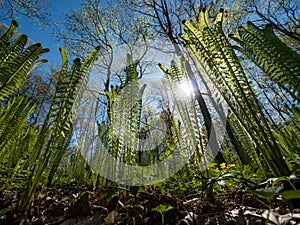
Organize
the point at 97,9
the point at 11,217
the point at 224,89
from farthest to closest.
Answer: the point at 97,9
the point at 224,89
the point at 11,217

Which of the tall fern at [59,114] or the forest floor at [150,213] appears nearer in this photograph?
the forest floor at [150,213]

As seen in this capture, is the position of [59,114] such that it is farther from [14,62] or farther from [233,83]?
[233,83]

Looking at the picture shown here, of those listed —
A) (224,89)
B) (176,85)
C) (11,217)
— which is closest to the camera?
(11,217)

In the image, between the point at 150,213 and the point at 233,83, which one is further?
the point at 233,83

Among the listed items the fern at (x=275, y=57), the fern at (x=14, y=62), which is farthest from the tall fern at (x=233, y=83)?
the fern at (x=14, y=62)

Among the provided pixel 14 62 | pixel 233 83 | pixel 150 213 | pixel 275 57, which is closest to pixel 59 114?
pixel 14 62

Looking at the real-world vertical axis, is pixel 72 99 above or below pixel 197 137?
above

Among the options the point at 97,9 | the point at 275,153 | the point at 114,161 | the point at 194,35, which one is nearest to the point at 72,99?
the point at 114,161

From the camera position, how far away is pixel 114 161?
96cm

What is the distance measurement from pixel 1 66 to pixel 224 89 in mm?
794

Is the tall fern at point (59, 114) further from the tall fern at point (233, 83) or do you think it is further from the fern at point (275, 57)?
the fern at point (275, 57)

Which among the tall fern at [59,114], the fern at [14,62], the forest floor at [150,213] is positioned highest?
the fern at [14,62]

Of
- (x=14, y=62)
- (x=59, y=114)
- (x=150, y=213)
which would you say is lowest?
(x=150, y=213)

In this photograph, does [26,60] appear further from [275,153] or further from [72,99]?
[275,153]
